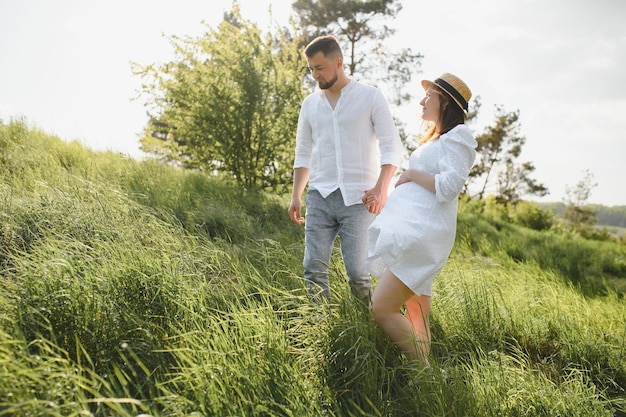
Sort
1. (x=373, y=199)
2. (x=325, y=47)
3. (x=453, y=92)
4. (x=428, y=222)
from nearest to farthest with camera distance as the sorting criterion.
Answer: (x=428, y=222)
(x=453, y=92)
(x=373, y=199)
(x=325, y=47)

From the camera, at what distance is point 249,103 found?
28.4 feet

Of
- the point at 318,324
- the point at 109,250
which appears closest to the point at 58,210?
the point at 109,250

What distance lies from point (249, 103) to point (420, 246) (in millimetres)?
6595

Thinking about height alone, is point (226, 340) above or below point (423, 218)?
below

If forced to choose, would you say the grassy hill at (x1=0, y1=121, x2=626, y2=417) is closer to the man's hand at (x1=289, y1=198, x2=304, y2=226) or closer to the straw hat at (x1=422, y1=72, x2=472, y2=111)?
the man's hand at (x1=289, y1=198, x2=304, y2=226)

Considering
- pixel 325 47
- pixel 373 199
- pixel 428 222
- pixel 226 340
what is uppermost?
pixel 325 47

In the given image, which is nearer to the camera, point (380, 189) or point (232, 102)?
point (380, 189)

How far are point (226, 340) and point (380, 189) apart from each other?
1394mm

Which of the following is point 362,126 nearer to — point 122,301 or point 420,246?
point 420,246

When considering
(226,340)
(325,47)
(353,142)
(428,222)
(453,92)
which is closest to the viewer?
(226,340)

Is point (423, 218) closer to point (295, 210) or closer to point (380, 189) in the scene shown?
point (380, 189)

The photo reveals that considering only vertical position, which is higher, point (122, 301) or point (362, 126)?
point (362, 126)

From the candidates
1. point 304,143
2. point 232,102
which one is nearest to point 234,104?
point 232,102

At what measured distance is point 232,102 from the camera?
8641 mm
